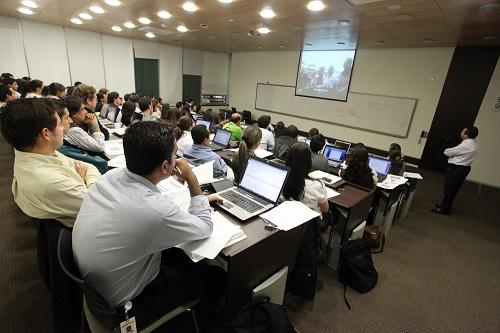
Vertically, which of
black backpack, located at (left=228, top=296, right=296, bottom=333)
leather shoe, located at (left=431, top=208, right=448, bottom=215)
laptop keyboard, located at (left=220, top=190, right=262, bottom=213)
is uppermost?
laptop keyboard, located at (left=220, top=190, right=262, bottom=213)

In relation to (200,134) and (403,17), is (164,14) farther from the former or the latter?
(403,17)

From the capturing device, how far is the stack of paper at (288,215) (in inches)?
58.0

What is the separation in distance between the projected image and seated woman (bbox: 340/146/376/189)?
17.1 feet

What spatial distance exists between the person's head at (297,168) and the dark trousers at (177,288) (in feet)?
2.60

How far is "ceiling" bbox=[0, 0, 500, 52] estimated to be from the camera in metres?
3.24

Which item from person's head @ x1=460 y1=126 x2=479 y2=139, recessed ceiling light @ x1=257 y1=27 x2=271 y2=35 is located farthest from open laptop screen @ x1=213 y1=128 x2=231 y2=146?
person's head @ x1=460 y1=126 x2=479 y2=139

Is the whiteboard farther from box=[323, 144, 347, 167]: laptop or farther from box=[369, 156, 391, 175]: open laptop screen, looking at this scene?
box=[369, 156, 391, 175]: open laptop screen

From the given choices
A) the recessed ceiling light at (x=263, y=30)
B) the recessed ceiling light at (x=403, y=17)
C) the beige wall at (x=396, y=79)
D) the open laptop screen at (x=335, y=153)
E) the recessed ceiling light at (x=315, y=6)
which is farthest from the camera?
the beige wall at (x=396, y=79)

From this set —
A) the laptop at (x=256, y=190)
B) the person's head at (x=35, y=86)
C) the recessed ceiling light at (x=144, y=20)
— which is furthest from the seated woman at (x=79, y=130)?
the recessed ceiling light at (x=144, y=20)

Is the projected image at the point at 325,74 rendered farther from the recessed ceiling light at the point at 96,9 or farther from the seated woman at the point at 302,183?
the seated woman at the point at 302,183

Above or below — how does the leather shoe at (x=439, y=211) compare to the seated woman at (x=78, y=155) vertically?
below

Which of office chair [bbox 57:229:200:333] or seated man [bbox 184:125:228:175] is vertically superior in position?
seated man [bbox 184:125:228:175]

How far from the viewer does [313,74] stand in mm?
7652

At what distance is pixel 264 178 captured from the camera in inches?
68.0
